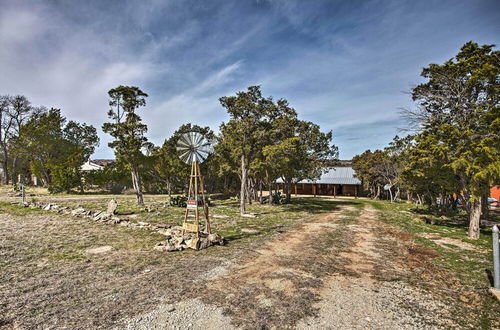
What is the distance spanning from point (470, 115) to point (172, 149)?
30749 mm

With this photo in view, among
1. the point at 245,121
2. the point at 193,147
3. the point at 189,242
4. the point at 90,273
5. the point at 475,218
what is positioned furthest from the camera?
the point at 245,121

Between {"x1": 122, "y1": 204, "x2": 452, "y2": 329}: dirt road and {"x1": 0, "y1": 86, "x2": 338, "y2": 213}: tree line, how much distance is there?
6566 millimetres

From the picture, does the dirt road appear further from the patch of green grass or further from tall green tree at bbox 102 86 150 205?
tall green tree at bbox 102 86 150 205

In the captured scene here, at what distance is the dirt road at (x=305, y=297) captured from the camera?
4.91m

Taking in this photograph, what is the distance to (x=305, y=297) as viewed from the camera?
5957mm

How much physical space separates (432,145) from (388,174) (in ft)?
91.6

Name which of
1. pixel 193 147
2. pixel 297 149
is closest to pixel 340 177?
pixel 297 149

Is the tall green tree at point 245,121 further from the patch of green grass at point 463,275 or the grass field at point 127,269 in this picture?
the patch of green grass at point 463,275

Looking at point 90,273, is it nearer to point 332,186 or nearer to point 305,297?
point 305,297

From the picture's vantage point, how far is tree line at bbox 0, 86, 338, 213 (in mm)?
20094

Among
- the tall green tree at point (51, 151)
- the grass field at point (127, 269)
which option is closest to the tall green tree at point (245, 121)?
the grass field at point (127, 269)

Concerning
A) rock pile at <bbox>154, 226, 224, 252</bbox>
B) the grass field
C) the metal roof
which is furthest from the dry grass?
the metal roof

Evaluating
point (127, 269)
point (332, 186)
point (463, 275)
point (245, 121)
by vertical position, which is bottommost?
point (463, 275)

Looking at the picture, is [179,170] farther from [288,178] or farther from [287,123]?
[287,123]
